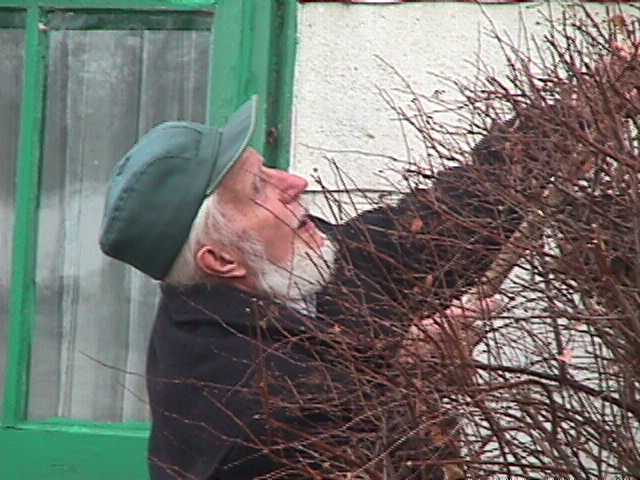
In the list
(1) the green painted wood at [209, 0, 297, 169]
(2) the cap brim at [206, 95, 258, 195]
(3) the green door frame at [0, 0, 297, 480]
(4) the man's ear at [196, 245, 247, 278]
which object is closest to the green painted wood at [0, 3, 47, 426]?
(3) the green door frame at [0, 0, 297, 480]

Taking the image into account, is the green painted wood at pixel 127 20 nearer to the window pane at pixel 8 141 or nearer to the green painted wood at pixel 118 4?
the green painted wood at pixel 118 4

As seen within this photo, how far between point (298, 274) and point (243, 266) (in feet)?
0.53

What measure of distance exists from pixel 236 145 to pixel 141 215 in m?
0.26

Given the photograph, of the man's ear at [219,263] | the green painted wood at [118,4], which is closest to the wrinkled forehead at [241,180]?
the man's ear at [219,263]

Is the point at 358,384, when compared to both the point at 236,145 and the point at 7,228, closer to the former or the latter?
the point at 236,145

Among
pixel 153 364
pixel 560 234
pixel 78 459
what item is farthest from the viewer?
pixel 78 459

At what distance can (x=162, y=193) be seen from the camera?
382 cm

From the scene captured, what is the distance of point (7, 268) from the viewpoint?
16.6 ft

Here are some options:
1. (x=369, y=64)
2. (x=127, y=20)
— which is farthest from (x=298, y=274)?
(x=127, y=20)

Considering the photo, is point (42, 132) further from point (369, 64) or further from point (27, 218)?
point (369, 64)

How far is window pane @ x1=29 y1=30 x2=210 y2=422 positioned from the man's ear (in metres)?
1.26

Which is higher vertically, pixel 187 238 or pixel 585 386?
pixel 187 238

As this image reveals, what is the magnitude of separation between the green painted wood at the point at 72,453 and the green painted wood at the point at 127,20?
1.17 metres

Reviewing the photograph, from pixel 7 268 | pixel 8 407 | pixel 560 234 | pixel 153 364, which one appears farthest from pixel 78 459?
pixel 560 234
